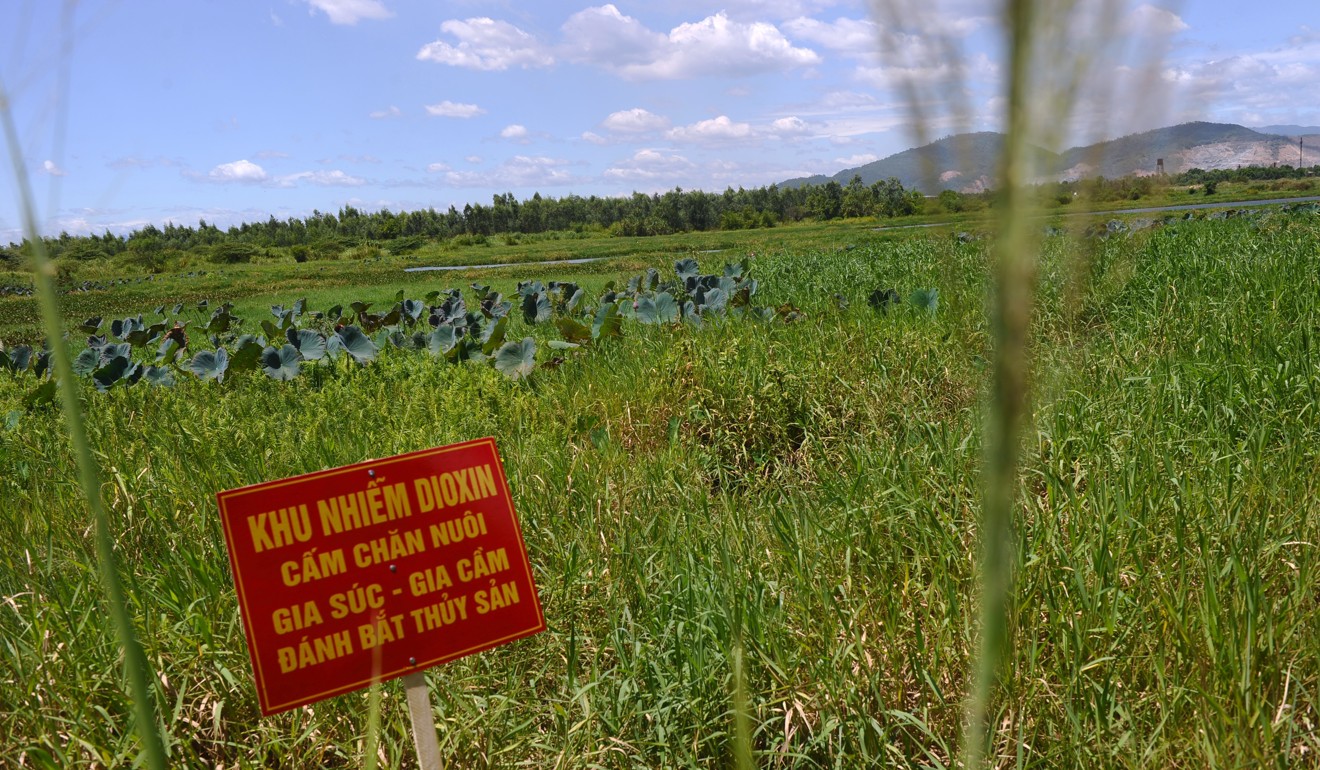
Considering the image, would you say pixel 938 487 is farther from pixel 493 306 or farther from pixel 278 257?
pixel 278 257

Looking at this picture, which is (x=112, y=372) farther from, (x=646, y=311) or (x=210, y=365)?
(x=646, y=311)

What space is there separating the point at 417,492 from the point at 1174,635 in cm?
151

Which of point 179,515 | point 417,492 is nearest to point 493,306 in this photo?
point 179,515

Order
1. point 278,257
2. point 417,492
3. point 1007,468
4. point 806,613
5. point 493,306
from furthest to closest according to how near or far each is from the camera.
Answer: point 278,257 < point 493,306 < point 806,613 < point 417,492 < point 1007,468

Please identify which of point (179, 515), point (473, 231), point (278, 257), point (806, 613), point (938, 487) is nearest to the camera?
point (806, 613)

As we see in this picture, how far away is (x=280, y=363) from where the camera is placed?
5.35 metres

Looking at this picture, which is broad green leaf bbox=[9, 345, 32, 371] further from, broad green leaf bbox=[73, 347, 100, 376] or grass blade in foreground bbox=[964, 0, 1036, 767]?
grass blade in foreground bbox=[964, 0, 1036, 767]

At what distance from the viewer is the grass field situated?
1678mm

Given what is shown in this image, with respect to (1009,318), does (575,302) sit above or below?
below

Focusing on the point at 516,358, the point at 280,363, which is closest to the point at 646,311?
the point at 516,358

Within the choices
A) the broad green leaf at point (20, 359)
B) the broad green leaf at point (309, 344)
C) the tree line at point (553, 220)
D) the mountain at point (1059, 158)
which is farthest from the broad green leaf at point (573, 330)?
the tree line at point (553, 220)

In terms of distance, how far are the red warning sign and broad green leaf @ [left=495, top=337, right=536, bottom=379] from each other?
3.18m

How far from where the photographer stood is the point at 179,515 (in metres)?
2.81

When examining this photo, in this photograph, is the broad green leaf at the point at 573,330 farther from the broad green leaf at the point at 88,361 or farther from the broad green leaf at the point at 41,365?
the broad green leaf at the point at 41,365
